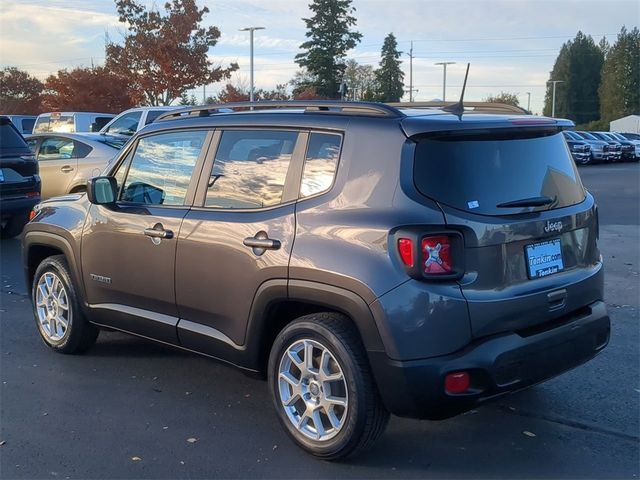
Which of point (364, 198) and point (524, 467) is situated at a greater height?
point (364, 198)

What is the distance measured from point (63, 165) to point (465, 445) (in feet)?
33.1

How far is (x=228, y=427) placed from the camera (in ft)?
14.3

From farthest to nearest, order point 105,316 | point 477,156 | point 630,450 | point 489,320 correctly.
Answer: point 105,316, point 630,450, point 477,156, point 489,320

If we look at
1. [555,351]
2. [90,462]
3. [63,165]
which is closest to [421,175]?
[555,351]

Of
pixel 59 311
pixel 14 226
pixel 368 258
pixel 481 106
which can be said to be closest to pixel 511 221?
pixel 368 258

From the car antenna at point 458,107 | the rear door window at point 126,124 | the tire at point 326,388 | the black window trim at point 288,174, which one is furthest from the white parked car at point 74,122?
the tire at point 326,388

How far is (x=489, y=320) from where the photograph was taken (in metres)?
3.54

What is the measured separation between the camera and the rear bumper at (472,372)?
3.48 metres

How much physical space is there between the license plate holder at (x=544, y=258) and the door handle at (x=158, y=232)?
2200mm

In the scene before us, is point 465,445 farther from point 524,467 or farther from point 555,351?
point 555,351

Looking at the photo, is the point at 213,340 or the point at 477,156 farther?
the point at 213,340

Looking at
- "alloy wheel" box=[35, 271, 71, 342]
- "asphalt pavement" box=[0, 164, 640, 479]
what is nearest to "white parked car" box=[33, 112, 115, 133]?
"alloy wheel" box=[35, 271, 71, 342]

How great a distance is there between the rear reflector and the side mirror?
273 centimetres

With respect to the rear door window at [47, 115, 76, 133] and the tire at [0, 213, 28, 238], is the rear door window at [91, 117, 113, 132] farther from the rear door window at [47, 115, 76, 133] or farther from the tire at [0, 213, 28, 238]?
the tire at [0, 213, 28, 238]
